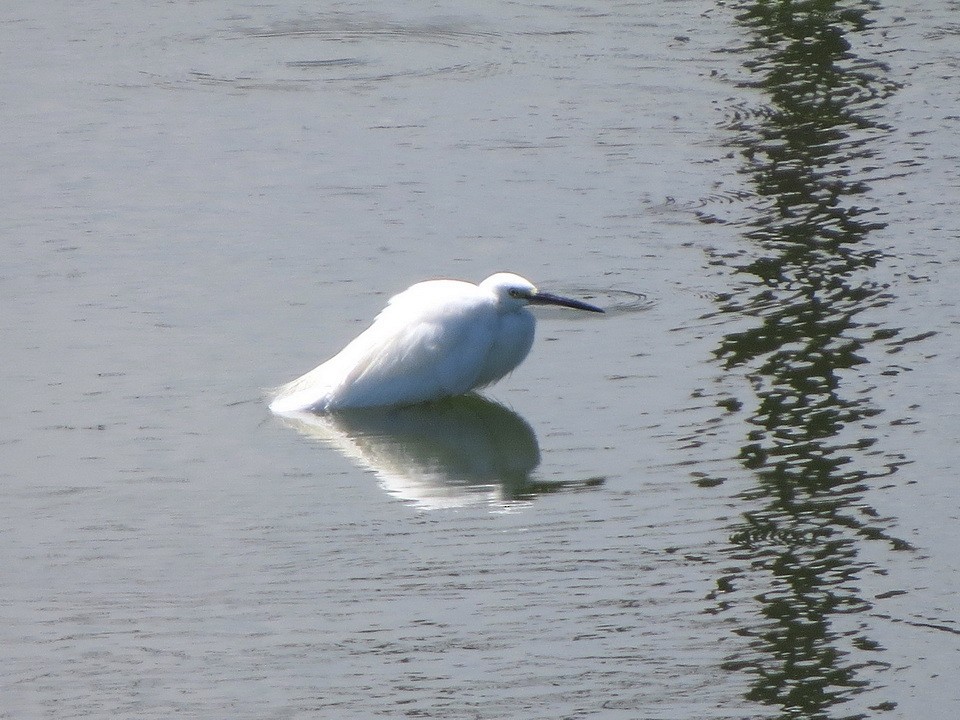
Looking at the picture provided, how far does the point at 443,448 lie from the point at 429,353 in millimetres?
342

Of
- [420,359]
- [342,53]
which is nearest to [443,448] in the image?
[420,359]

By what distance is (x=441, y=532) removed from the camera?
4.35 meters

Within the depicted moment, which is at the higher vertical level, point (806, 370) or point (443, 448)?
point (806, 370)

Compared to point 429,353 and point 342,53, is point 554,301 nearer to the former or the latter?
point 429,353

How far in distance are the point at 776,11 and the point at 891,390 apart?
5007mm

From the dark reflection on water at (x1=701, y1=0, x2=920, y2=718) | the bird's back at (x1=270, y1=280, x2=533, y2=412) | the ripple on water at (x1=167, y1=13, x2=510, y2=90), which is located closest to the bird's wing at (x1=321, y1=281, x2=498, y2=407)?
the bird's back at (x1=270, y1=280, x2=533, y2=412)

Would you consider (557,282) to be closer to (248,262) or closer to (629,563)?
(248,262)

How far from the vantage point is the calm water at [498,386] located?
371 cm

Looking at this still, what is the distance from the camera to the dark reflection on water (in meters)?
3.72

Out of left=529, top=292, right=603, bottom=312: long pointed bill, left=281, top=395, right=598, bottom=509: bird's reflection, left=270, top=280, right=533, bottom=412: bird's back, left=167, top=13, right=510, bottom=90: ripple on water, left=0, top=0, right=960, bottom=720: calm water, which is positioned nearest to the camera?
left=0, top=0, right=960, bottom=720: calm water

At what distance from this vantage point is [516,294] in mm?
5297

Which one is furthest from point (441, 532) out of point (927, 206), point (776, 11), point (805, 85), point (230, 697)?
point (776, 11)

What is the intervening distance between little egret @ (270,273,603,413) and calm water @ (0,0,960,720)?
0.09 m

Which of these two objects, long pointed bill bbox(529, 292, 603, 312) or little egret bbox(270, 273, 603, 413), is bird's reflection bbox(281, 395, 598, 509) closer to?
little egret bbox(270, 273, 603, 413)
